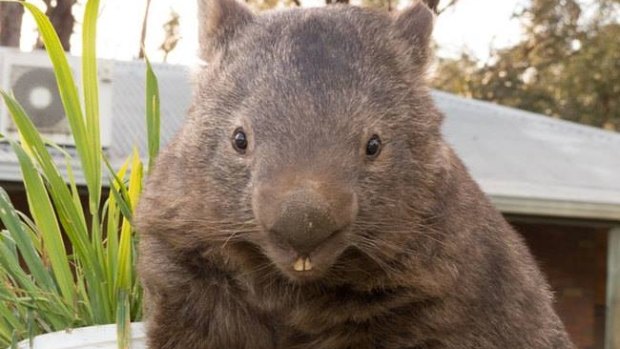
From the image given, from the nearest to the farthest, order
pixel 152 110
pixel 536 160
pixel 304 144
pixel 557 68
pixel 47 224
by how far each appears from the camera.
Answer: pixel 304 144 → pixel 47 224 → pixel 152 110 → pixel 536 160 → pixel 557 68

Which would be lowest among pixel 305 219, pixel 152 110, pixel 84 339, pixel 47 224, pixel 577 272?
pixel 577 272

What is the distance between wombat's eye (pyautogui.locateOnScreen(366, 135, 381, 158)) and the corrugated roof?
3.63m

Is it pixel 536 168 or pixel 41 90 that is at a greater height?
pixel 41 90

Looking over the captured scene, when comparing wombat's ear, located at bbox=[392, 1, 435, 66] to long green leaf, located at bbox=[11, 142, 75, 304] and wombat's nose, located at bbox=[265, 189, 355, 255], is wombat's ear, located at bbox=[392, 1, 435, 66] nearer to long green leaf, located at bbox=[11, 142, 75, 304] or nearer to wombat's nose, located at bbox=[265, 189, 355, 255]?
wombat's nose, located at bbox=[265, 189, 355, 255]

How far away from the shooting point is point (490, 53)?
21.8 m

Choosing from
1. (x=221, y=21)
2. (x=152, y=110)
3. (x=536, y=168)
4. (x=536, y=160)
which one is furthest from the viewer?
(x=536, y=160)

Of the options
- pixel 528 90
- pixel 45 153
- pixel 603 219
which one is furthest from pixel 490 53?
pixel 45 153

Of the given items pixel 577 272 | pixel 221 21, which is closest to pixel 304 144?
pixel 221 21

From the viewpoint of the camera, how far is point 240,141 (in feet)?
6.89

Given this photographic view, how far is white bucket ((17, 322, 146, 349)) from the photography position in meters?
2.48

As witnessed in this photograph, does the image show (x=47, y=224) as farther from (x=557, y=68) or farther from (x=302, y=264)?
(x=557, y=68)

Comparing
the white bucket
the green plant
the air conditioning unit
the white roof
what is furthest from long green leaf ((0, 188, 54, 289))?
the white roof

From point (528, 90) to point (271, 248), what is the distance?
19.6m

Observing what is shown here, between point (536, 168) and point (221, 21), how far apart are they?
561cm
